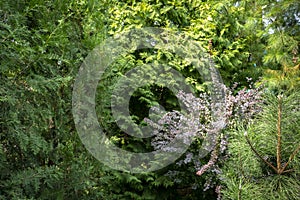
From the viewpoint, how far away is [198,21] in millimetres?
4457

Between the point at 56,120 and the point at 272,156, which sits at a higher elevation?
the point at 272,156

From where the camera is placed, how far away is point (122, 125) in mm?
3830

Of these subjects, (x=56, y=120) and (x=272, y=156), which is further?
(x=56, y=120)

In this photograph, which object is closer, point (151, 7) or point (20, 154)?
point (20, 154)

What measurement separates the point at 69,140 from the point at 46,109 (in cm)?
22

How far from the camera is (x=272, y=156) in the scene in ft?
5.41

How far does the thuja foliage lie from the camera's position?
155cm

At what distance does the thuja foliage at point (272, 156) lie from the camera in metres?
1.55

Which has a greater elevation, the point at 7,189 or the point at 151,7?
the point at 151,7

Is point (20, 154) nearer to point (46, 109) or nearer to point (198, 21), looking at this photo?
point (46, 109)

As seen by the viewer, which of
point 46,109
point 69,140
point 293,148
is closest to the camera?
point 293,148

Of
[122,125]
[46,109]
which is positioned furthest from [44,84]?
[122,125]

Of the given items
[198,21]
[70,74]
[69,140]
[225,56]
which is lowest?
[69,140]

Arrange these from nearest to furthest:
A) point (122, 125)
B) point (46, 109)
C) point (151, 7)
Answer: point (46, 109) < point (122, 125) < point (151, 7)
